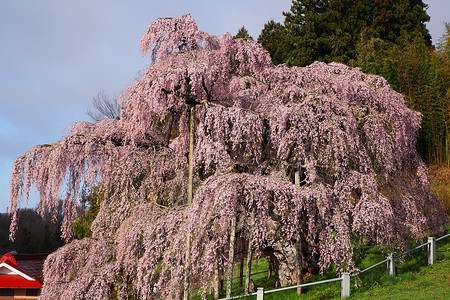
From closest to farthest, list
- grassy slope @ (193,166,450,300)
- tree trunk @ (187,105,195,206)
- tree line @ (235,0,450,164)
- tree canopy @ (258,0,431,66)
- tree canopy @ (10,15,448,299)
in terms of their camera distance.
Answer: tree canopy @ (10,15,448,299)
grassy slope @ (193,166,450,300)
tree trunk @ (187,105,195,206)
tree line @ (235,0,450,164)
tree canopy @ (258,0,431,66)

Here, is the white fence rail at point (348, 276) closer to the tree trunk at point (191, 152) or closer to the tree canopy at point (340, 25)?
the tree trunk at point (191, 152)

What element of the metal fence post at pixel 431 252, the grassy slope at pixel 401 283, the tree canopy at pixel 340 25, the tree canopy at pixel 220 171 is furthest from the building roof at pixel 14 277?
the tree canopy at pixel 340 25

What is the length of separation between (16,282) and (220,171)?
12694 mm

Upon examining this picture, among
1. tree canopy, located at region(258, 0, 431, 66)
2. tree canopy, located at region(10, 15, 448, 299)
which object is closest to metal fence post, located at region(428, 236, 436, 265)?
tree canopy, located at region(10, 15, 448, 299)

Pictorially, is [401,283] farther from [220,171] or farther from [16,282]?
[16,282]

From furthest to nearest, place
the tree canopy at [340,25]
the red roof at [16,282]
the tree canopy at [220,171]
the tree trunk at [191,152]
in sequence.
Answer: the tree canopy at [340,25]
the red roof at [16,282]
the tree trunk at [191,152]
the tree canopy at [220,171]

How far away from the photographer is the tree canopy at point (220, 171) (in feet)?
31.1

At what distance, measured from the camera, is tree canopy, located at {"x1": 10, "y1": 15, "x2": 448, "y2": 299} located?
31.1 ft

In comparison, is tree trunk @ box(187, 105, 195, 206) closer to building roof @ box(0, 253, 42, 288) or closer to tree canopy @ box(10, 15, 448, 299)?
tree canopy @ box(10, 15, 448, 299)

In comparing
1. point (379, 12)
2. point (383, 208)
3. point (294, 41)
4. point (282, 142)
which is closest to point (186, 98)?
point (282, 142)

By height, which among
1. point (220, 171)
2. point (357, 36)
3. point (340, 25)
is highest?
point (340, 25)

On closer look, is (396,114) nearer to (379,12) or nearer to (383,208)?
(383,208)

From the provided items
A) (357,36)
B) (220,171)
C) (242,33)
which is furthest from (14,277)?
(357,36)

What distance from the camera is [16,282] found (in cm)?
1788
